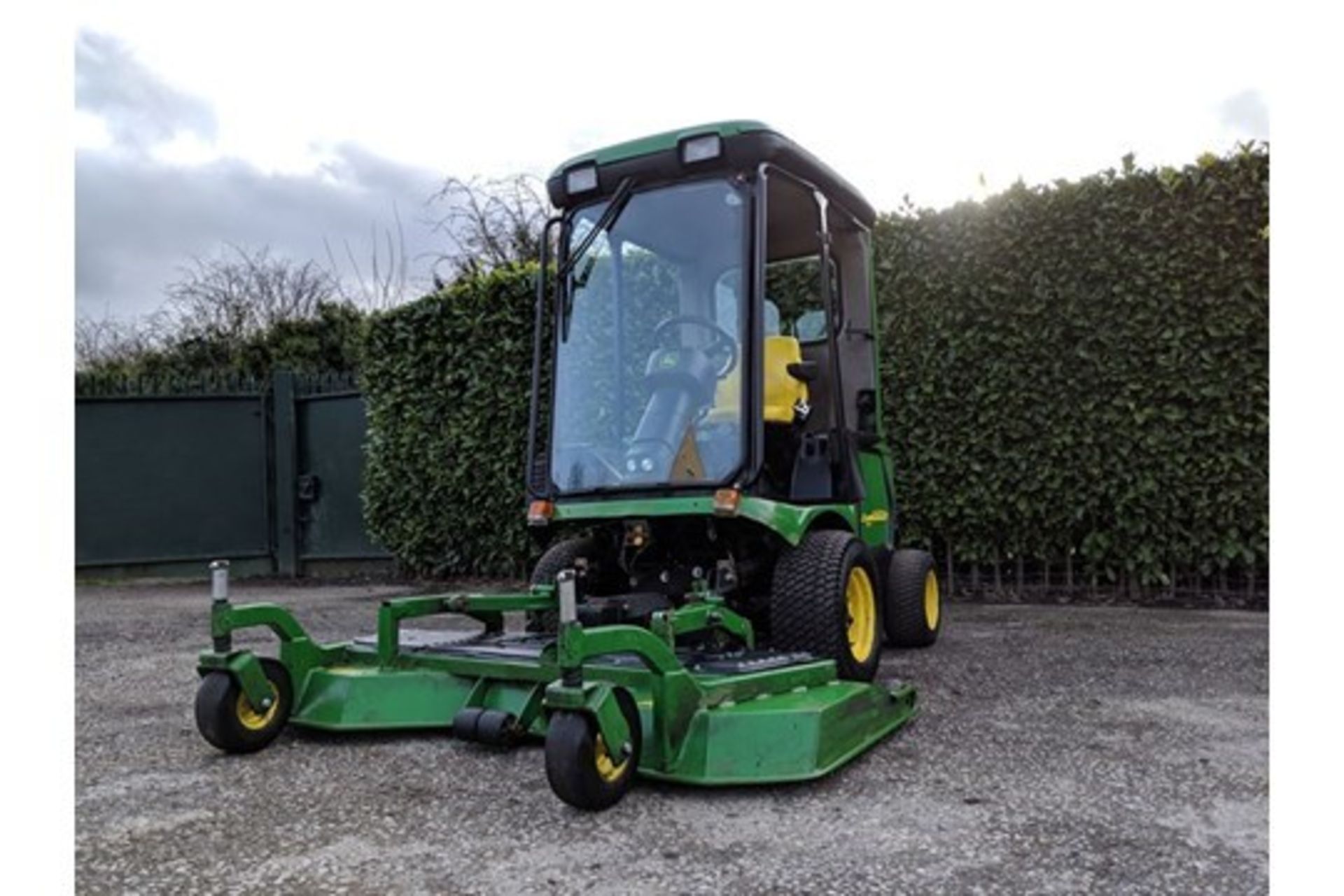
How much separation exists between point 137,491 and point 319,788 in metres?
7.90

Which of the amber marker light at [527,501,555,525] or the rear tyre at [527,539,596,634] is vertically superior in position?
the amber marker light at [527,501,555,525]

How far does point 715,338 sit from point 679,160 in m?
0.71

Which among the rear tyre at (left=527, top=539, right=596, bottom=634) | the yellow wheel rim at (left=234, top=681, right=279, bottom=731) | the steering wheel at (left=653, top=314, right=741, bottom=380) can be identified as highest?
the steering wheel at (left=653, top=314, right=741, bottom=380)

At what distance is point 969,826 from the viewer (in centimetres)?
251

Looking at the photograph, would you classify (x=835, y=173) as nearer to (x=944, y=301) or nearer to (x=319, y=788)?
(x=944, y=301)

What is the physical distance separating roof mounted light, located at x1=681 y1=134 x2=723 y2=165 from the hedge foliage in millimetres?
3320

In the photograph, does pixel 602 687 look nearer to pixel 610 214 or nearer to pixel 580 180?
pixel 610 214

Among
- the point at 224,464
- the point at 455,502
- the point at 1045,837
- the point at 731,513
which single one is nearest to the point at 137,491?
the point at 224,464

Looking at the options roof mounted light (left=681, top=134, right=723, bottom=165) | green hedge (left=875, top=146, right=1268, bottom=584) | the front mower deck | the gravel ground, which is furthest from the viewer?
green hedge (left=875, top=146, right=1268, bottom=584)

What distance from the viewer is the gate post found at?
383 inches

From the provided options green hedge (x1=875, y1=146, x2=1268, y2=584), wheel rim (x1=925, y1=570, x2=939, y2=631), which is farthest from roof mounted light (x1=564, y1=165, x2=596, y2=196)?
green hedge (x1=875, y1=146, x2=1268, y2=584)

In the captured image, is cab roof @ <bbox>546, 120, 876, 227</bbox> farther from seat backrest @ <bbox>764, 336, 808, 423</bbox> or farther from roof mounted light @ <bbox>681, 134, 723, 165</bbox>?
seat backrest @ <bbox>764, 336, 808, 423</bbox>

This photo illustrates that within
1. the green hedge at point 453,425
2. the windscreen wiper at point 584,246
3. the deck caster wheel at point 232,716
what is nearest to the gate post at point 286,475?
the green hedge at point 453,425

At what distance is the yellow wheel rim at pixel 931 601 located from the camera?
5051 millimetres
